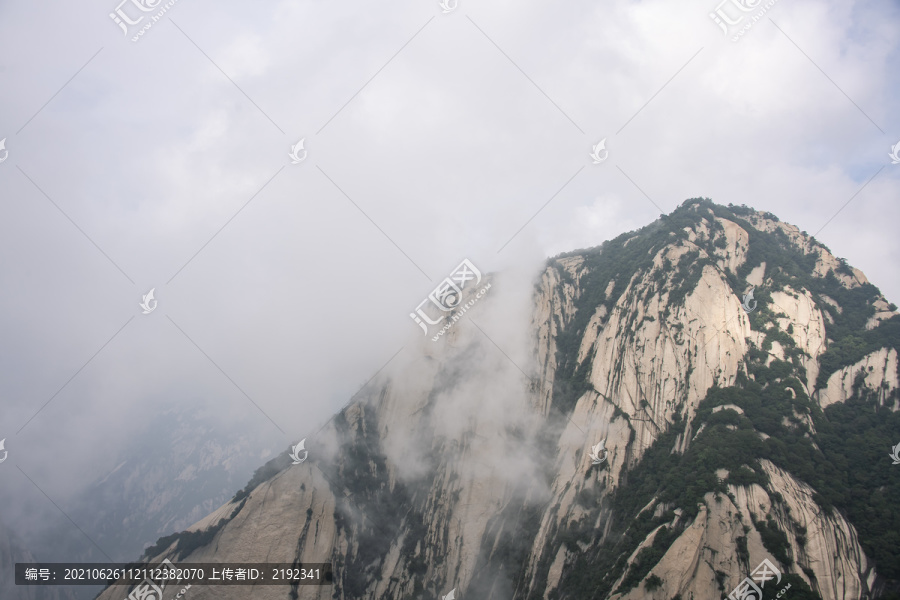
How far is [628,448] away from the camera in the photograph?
58.9 meters

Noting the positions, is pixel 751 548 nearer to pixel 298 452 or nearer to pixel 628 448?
pixel 628 448

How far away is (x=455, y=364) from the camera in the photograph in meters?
81.8

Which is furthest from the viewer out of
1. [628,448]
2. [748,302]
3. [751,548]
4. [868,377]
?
[748,302]

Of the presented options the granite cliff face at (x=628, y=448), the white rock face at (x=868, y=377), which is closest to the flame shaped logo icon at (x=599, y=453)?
the granite cliff face at (x=628, y=448)

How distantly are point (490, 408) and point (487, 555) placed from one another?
22448 millimetres

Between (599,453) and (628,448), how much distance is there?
395 centimetres

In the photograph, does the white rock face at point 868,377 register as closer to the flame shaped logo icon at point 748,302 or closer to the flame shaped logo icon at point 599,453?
the flame shaped logo icon at point 748,302

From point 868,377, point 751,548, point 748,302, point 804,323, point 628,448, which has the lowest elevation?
point 751,548

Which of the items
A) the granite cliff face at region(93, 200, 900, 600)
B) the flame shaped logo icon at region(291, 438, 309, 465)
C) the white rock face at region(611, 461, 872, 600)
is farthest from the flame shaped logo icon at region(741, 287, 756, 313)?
the flame shaped logo icon at region(291, 438, 309, 465)

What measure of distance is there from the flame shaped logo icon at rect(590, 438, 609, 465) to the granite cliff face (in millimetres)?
660

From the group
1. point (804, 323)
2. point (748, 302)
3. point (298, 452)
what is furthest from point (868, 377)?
point (298, 452)

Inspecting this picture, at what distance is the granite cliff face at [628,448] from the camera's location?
4256 centimetres

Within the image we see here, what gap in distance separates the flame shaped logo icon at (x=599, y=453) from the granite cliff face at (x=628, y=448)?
2.16 feet

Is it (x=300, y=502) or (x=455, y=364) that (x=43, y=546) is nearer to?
(x=300, y=502)
